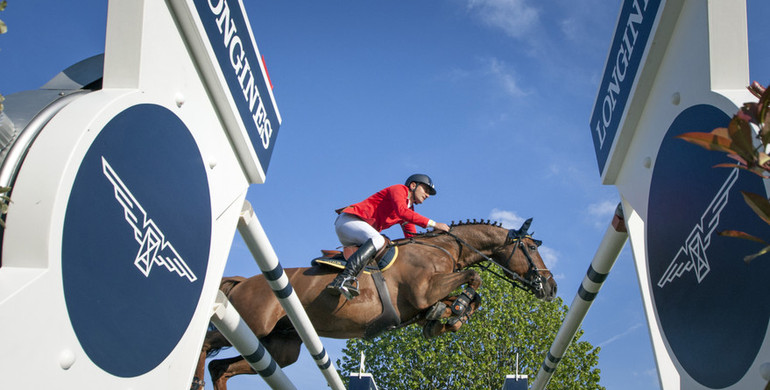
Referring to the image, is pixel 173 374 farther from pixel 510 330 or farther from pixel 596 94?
pixel 510 330

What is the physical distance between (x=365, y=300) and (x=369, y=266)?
362 mm

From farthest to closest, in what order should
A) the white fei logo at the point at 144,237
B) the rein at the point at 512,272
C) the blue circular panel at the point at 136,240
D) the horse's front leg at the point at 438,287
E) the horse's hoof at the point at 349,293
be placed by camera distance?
the rein at the point at 512,272 < the horse's front leg at the point at 438,287 < the horse's hoof at the point at 349,293 < the white fei logo at the point at 144,237 < the blue circular panel at the point at 136,240

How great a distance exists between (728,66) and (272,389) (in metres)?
4.33

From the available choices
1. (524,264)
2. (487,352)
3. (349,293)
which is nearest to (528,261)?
(524,264)

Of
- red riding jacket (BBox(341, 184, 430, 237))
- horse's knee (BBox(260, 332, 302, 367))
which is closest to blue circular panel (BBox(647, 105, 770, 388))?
red riding jacket (BBox(341, 184, 430, 237))

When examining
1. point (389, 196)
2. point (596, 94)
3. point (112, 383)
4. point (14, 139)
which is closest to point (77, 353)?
point (112, 383)

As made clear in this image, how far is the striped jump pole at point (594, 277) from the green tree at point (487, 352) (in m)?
9.74

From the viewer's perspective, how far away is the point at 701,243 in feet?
7.67

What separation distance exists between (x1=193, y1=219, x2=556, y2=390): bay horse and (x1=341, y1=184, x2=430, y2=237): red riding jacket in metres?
0.27

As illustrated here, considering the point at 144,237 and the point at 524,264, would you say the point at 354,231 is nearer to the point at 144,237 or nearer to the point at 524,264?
the point at 524,264

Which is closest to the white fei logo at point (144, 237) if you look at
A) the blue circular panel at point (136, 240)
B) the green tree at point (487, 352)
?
the blue circular panel at point (136, 240)

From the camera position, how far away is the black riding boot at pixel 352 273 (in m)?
5.61

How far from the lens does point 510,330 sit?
16.3 metres

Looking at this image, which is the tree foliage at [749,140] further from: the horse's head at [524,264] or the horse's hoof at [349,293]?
the horse's head at [524,264]
